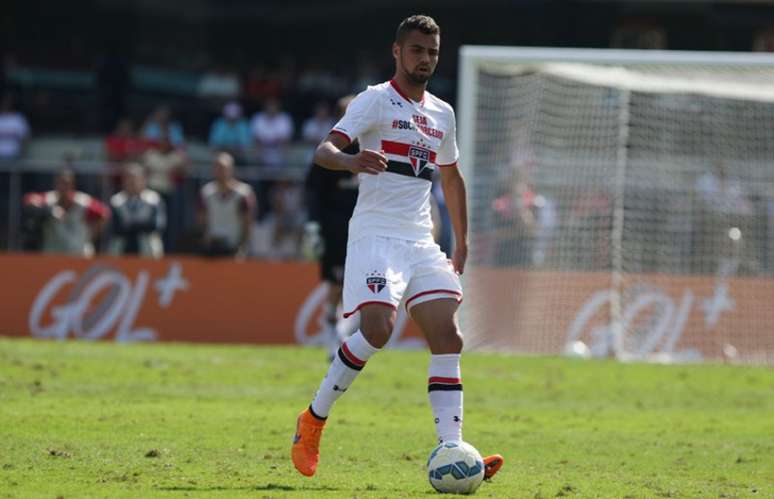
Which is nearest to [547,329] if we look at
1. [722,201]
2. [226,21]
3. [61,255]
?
[722,201]

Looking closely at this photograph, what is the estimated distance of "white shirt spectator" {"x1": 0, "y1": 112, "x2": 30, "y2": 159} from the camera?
24.9 m

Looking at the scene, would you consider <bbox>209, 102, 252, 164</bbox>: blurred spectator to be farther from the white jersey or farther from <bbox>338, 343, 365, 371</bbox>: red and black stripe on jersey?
<bbox>338, 343, 365, 371</bbox>: red and black stripe on jersey

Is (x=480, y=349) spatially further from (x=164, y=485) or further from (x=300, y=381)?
(x=164, y=485)

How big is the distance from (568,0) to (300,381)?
16459 mm

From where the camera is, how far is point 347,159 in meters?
7.72

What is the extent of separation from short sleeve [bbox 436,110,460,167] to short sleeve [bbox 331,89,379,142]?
56 cm

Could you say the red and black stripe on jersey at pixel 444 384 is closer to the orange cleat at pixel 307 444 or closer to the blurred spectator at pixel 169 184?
the orange cleat at pixel 307 444

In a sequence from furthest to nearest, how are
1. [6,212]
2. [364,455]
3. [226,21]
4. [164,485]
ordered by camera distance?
[226,21], [6,212], [364,455], [164,485]

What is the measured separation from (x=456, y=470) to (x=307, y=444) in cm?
96

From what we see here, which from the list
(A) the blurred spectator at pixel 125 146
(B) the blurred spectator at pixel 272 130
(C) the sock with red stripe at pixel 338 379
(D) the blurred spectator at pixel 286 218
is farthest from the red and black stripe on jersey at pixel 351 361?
(B) the blurred spectator at pixel 272 130

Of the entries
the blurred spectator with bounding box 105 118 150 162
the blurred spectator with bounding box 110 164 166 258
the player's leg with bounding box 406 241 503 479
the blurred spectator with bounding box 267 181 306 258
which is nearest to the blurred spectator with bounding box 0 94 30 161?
the blurred spectator with bounding box 105 118 150 162

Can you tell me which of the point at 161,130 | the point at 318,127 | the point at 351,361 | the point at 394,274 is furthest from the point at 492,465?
the point at 318,127

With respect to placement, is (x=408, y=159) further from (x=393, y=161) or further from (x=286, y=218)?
(x=286, y=218)

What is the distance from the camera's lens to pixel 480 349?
18.3 meters
